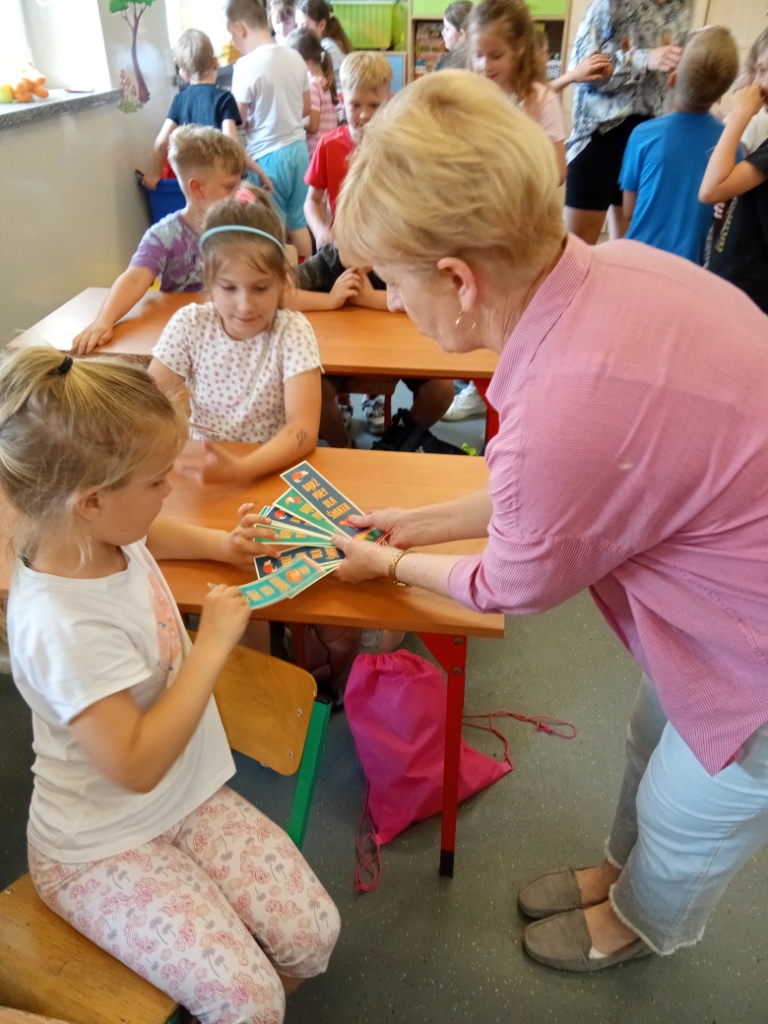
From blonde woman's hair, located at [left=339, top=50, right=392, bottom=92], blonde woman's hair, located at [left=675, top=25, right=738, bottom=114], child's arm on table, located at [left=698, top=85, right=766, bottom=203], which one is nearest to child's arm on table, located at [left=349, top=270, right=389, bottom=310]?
blonde woman's hair, located at [left=339, top=50, right=392, bottom=92]

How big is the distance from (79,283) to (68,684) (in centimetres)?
343

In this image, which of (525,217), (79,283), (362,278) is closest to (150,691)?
(525,217)

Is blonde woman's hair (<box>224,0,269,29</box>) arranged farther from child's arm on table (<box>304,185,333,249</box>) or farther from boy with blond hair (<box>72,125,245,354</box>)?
boy with blond hair (<box>72,125,245,354</box>)

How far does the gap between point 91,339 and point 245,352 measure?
71cm

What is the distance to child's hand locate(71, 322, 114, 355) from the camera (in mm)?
2377

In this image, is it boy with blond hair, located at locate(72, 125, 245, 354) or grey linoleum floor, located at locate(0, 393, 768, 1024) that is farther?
boy with blond hair, located at locate(72, 125, 245, 354)

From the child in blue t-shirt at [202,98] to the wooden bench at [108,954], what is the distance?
3.42m

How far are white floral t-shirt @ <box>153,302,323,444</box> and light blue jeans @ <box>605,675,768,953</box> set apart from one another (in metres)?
1.12

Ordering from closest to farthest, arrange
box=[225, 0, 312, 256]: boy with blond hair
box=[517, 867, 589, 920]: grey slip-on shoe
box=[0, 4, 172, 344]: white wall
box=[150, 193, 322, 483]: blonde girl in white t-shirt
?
box=[517, 867, 589, 920]: grey slip-on shoe → box=[150, 193, 322, 483]: blonde girl in white t-shirt → box=[0, 4, 172, 344]: white wall → box=[225, 0, 312, 256]: boy with blond hair

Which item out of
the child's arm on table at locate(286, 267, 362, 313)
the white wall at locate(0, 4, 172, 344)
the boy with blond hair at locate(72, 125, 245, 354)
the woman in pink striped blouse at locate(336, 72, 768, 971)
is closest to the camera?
the woman in pink striped blouse at locate(336, 72, 768, 971)

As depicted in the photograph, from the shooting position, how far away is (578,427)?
91 cm

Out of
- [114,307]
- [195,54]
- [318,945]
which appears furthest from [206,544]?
[195,54]

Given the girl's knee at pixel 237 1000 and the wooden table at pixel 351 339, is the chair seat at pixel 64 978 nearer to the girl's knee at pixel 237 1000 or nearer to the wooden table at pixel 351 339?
the girl's knee at pixel 237 1000

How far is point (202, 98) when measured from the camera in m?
4.18
